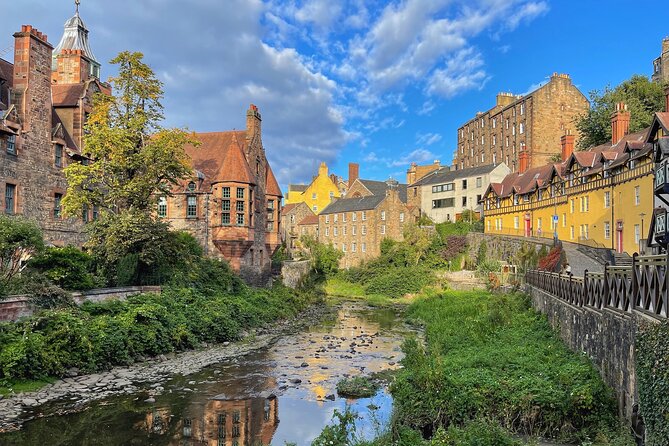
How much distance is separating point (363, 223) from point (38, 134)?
127 feet

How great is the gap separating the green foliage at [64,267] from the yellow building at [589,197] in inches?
1216

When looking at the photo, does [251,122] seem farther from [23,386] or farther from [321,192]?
[321,192]

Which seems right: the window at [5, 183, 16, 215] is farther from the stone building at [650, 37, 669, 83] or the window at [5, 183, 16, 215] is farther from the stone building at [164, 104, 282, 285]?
the stone building at [650, 37, 669, 83]

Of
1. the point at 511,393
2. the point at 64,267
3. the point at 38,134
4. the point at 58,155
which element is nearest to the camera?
the point at 511,393

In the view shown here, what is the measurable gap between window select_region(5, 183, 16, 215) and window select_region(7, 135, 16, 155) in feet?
5.43

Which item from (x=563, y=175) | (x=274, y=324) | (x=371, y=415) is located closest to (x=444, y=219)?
(x=563, y=175)

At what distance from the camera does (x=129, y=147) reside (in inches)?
1016

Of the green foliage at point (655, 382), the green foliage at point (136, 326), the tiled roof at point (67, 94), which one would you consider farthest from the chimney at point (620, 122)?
the tiled roof at point (67, 94)

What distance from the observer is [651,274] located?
9.98 metres

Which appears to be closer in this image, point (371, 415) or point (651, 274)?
point (651, 274)

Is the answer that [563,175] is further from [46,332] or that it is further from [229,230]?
[46,332]

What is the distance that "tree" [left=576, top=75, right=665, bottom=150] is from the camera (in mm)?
47759

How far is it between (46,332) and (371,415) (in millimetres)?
12203

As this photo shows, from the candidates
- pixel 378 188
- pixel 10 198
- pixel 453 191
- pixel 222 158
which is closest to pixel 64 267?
pixel 10 198
